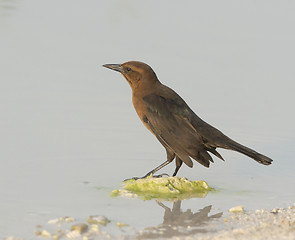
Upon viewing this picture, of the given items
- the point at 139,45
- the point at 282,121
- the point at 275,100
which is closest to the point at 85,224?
the point at 282,121

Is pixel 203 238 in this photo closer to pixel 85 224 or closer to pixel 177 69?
pixel 85 224

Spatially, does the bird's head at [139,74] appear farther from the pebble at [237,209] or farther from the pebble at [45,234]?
the pebble at [45,234]

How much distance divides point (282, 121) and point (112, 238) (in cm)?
474

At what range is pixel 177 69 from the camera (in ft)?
39.1

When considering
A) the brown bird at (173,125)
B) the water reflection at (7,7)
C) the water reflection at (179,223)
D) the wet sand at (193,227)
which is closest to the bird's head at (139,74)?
the brown bird at (173,125)

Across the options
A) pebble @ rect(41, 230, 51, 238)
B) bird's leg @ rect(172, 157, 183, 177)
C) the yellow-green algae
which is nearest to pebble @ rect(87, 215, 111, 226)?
pebble @ rect(41, 230, 51, 238)

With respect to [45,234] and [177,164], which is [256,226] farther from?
[177,164]

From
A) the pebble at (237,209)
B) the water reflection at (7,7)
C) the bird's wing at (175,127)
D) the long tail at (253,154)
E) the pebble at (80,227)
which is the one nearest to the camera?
the pebble at (80,227)

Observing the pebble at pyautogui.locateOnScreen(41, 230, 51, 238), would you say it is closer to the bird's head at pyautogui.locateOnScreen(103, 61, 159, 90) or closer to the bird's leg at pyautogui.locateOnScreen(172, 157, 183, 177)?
the bird's leg at pyautogui.locateOnScreen(172, 157, 183, 177)

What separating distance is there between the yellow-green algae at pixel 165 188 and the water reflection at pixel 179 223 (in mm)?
260

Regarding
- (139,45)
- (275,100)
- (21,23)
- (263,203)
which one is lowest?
(263,203)

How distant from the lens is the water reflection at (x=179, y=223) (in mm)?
6422

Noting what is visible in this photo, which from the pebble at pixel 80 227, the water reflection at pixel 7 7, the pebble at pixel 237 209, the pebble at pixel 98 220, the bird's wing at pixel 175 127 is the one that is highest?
the water reflection at pixel 7 7

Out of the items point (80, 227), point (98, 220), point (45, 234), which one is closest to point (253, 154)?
point (98, 220)
